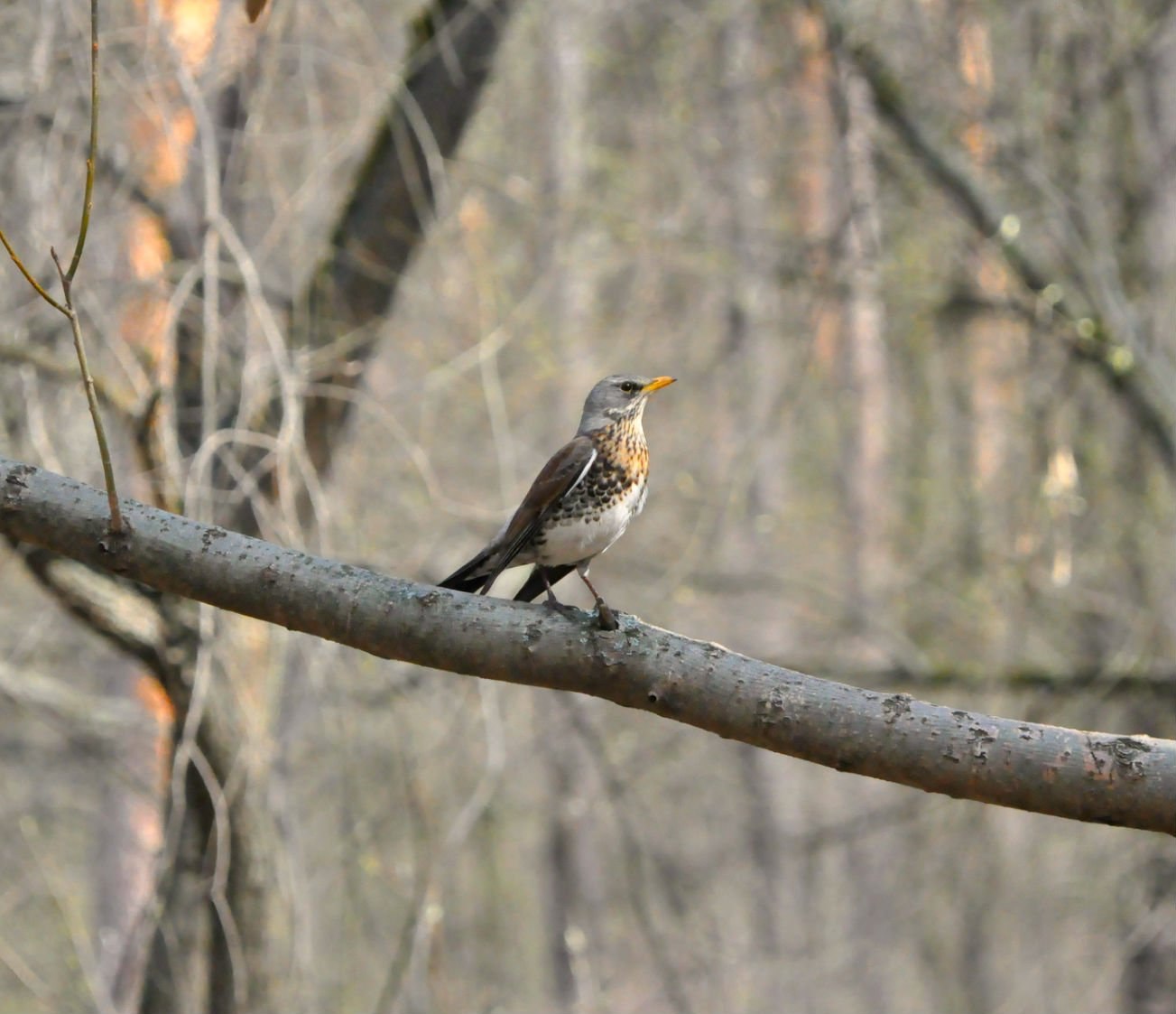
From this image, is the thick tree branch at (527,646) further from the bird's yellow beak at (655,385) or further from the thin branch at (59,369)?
the thin branch at (59,369)

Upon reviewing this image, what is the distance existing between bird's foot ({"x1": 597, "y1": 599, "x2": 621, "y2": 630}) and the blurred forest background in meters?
1.46

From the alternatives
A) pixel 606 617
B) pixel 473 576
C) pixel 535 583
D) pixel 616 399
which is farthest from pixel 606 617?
pixel 616 399

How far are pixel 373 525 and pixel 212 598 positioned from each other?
332cm

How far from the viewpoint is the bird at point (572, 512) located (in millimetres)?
3377

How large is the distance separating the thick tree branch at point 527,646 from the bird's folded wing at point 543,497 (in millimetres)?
704

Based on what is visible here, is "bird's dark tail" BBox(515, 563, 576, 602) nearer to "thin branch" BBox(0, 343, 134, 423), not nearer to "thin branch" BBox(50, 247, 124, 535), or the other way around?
"thin branch" BBox(50, 247, 124, 535)

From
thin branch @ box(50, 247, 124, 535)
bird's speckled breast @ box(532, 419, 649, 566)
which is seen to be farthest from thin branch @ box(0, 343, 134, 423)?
thin branch @ box(50, 247, 124, 535)

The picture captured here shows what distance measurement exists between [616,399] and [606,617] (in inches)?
57.7

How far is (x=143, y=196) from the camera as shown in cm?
488

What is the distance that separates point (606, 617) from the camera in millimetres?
2525

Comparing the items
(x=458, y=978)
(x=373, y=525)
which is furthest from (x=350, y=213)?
(x=458, y=978)

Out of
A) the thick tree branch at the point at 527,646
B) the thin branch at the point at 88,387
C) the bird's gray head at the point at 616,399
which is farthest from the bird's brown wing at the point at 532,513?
the thin branch at the point at 88,387

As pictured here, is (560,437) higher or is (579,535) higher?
(560,437)

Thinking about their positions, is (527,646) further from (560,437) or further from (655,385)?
(560,437)
